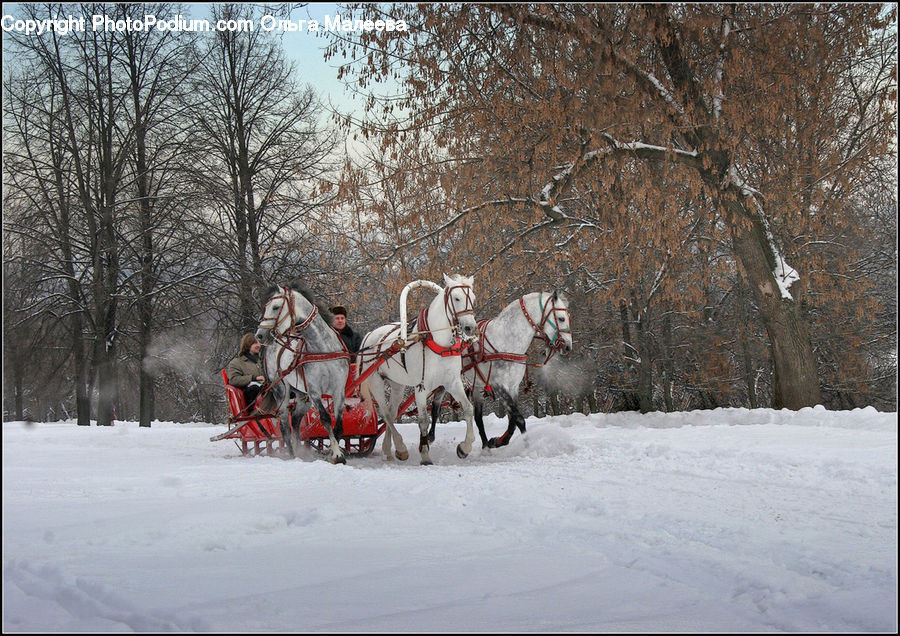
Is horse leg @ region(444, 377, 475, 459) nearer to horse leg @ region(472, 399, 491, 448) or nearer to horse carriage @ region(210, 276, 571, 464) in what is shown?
→ horse carriage @ region(210, 276, 571, 464)

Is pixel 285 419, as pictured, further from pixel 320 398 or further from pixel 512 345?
pixel 512 345

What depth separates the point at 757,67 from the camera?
38.1 feet

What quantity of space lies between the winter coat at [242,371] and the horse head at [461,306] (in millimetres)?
3701

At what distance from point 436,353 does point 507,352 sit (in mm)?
1538

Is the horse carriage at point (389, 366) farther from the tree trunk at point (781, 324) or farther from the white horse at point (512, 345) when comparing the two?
the tree trunk at point (781, 324)

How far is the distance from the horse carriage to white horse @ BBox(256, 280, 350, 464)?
1 cm

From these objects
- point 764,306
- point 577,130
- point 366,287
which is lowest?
point 764,306

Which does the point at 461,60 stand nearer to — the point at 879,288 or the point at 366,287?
the point at 366,287

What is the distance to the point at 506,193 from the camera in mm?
13727

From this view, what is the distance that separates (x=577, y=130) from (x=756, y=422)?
5.50 meters

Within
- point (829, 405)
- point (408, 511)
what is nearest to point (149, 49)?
point (408, 511)

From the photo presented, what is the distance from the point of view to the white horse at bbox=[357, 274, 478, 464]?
951 cm

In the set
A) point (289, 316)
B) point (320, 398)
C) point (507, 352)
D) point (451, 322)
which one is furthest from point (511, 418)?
point (289, 316)

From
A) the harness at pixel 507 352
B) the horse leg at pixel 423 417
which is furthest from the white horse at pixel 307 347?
the harness at pixel 507 352
